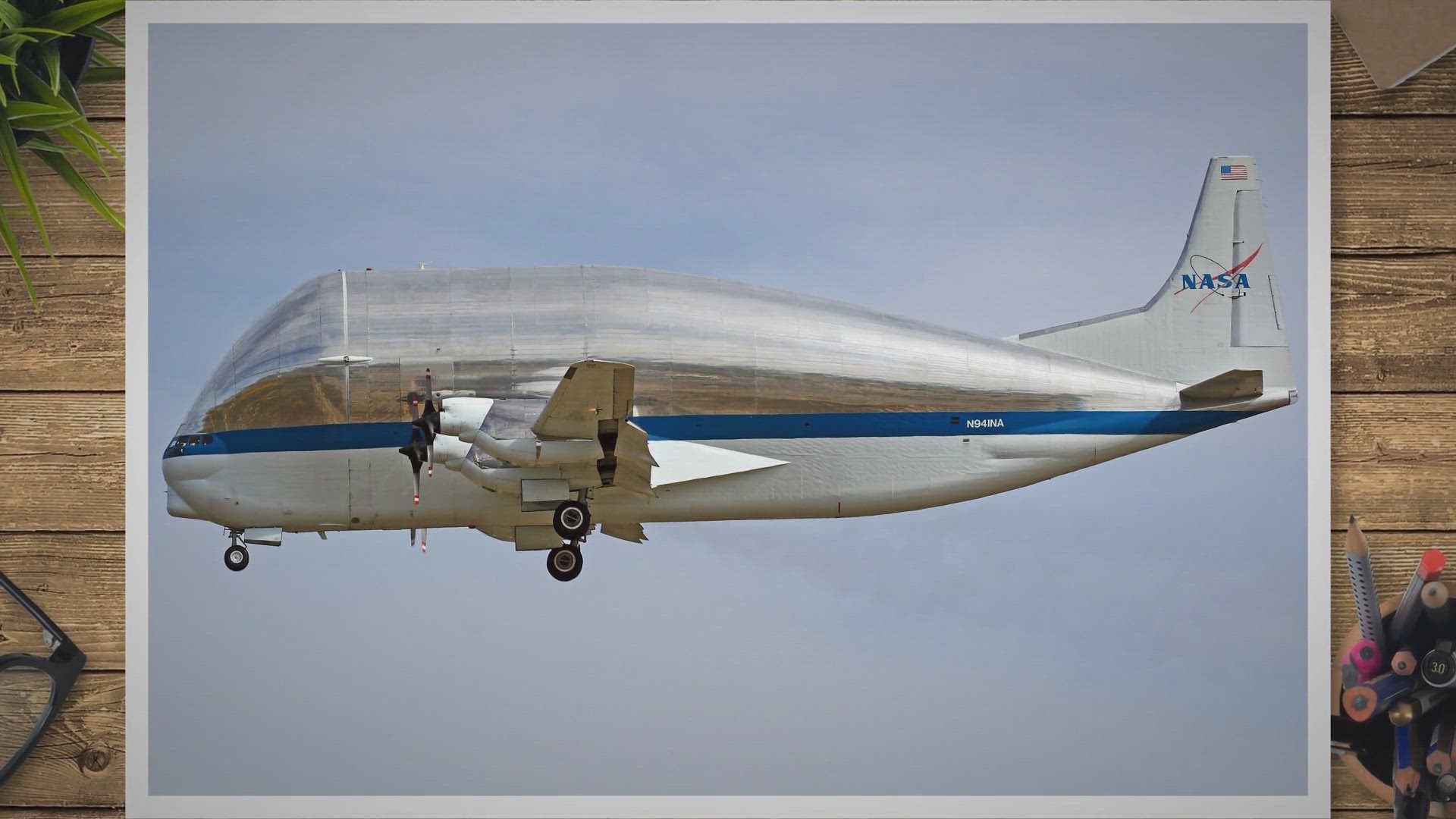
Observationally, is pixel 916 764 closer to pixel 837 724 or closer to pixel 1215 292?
pixel 837 724

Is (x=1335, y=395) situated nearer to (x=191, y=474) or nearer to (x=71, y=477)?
(x=191, y=474)

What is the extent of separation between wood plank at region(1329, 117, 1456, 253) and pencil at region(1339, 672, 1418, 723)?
196 cm

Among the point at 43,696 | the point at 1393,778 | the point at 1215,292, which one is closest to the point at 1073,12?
the point at 1215,292

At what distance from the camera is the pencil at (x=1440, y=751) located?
5.83 meters

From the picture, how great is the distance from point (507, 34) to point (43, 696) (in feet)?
A: 12.2

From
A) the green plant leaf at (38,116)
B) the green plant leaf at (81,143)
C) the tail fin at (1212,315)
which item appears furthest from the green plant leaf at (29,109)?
the tail fin at (1212,315)

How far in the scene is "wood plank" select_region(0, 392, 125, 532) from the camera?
5.90 meters

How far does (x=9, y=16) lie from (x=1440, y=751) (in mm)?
7104

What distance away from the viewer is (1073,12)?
609 centimetres

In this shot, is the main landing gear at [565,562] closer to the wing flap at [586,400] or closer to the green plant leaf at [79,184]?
the wing flap at [586,400]

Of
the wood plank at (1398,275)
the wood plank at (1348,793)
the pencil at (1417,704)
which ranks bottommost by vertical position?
the wood plank at (1348,793)

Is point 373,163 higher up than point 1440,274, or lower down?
higher up

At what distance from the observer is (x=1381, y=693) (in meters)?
5.88

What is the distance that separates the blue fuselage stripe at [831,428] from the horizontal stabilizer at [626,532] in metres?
0.47
